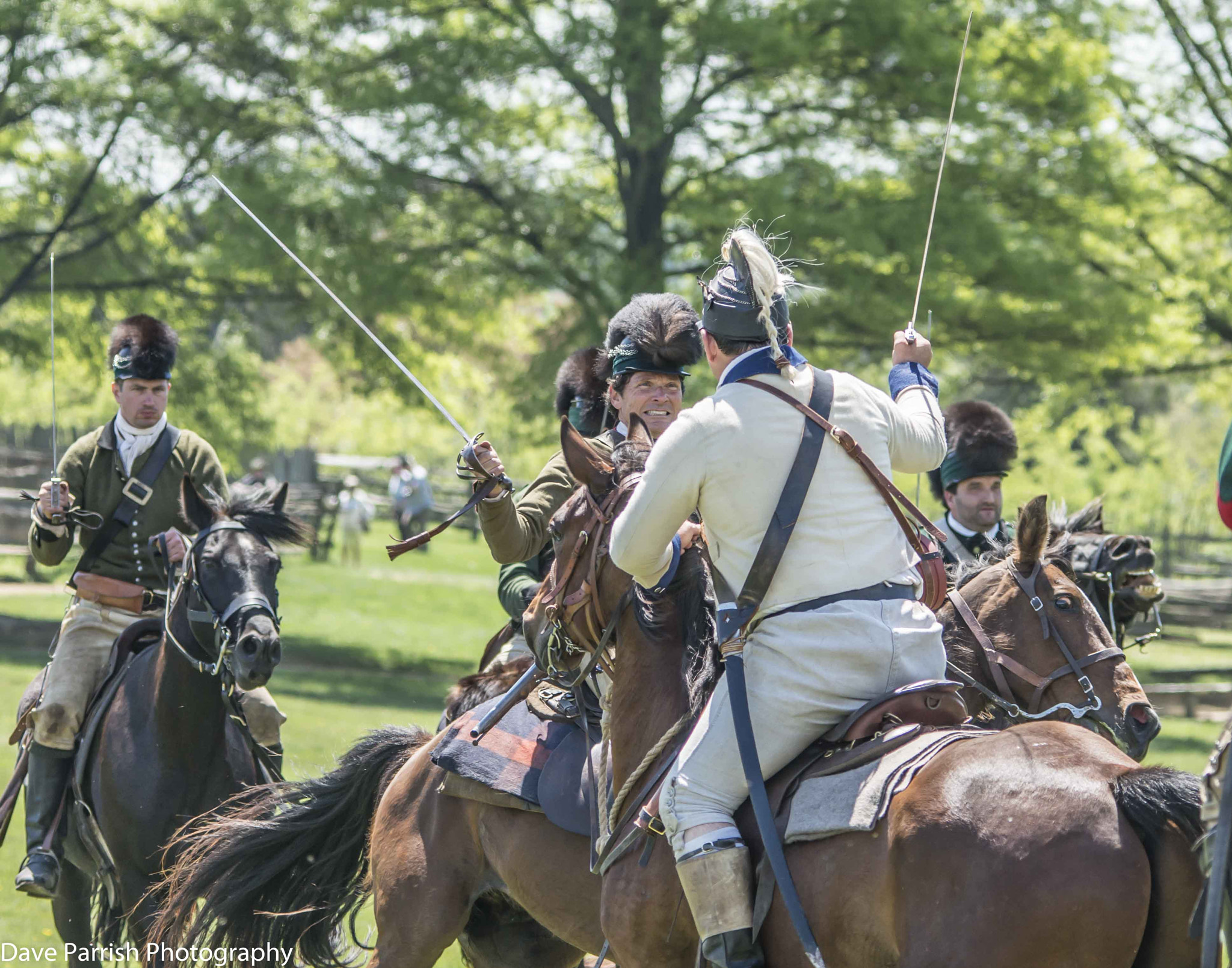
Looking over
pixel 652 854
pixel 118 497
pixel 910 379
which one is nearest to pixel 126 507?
pixel 118 497

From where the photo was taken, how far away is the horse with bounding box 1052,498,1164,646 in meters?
6.34

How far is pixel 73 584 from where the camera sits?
6832mm

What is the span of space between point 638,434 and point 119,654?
12.0 ft

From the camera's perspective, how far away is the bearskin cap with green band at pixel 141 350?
6.82 m

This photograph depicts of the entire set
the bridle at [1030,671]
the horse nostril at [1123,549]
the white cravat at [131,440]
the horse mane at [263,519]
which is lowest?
the bridle at [1030,671]

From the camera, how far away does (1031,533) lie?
4957 mm

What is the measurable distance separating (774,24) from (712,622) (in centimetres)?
1289

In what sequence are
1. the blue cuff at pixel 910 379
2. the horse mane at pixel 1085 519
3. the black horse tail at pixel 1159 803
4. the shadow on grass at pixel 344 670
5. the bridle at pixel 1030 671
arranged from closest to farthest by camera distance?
the black horse tail at pixel 1159 803 < the blue cuff at pixel 910 379 < the bridle at pixel 1030 671 < the horse mane at pixel 1085 519 < the shadow on grass at pixel 344 670

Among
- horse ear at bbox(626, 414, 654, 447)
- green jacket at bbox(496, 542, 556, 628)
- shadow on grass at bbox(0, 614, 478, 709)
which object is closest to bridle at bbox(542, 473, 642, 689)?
horse ear at bbox(626, 414, 654, 447)

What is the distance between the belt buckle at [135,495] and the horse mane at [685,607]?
3.66 m

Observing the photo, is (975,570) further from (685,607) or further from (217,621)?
(217,621)

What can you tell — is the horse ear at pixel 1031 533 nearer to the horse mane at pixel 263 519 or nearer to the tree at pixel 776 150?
the horse mane at pixel 263 519

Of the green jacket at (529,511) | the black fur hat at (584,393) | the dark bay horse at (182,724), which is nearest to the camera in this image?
the green jacket at (529,511)

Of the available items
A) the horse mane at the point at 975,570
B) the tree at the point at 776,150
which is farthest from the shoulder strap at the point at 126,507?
the tree at the point at 776,150
